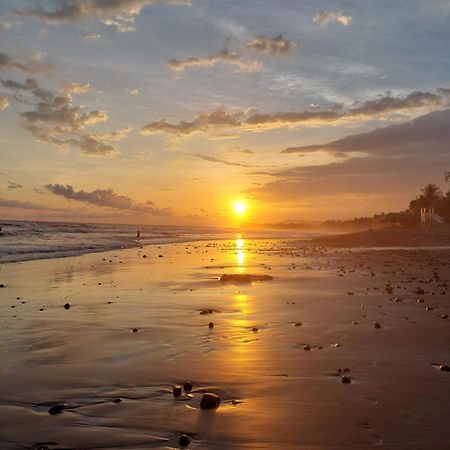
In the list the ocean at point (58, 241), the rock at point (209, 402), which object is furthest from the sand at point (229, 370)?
the ocean at point (58, 241)

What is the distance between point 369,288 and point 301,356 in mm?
8840

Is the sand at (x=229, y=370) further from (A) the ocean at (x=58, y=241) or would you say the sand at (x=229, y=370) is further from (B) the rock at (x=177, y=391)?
(A) the ocean at (x=58, y=241)

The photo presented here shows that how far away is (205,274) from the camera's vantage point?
20984 millimetres

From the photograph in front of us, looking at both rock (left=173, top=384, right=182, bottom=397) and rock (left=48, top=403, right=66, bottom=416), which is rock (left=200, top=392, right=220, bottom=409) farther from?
rock (left=48, top=403, right=66, bottom=416)

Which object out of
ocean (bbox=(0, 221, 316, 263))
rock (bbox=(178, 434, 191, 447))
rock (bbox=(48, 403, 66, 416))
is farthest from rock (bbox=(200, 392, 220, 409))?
ocean (bbox=(0, 221, 316, 263))

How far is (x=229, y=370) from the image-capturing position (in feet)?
21.6

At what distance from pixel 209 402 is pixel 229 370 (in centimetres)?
147

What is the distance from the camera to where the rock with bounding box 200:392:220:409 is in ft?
16.8

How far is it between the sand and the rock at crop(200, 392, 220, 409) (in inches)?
3.2

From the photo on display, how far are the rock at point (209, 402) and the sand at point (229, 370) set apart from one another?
0.08 meters

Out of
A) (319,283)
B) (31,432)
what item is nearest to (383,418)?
(31,432)

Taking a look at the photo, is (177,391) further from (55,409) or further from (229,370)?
(55,409)

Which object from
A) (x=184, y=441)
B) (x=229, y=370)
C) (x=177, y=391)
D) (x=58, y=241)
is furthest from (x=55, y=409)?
(x=58, y=241)

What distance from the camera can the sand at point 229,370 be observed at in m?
4.51
